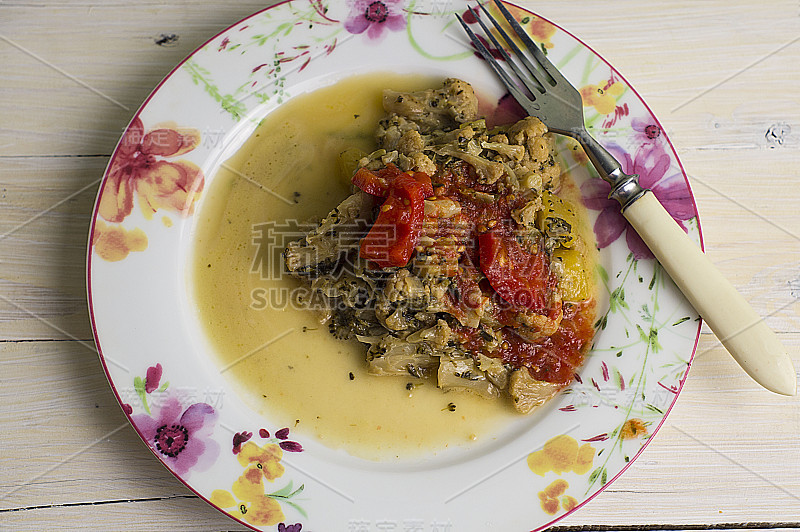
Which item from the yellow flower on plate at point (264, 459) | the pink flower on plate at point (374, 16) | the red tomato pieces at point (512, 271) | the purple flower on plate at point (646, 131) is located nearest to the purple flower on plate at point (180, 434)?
the yellow flower on plate at point (264, 459)

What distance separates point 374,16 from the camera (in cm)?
316

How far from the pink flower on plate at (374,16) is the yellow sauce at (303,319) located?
0.26 m

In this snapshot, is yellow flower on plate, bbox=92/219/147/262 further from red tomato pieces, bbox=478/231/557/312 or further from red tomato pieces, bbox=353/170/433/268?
red tomato pieces, bbox=478/231/557/312

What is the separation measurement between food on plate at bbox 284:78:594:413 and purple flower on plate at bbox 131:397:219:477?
2.65ft

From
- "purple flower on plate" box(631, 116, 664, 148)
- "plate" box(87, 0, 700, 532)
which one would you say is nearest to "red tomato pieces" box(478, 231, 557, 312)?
"plate" box(87, 0, 700, 532)

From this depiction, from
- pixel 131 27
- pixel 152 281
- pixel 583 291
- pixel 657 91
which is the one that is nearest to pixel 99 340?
pixel 152 281

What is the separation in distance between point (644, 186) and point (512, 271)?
3.14 ft

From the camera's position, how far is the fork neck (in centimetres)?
291

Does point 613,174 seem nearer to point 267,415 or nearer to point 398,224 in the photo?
point 398,224

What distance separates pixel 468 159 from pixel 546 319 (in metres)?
0.88

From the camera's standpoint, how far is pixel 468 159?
112 inches

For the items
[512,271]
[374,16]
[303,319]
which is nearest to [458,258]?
[512,271]

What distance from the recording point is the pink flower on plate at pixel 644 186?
297cm

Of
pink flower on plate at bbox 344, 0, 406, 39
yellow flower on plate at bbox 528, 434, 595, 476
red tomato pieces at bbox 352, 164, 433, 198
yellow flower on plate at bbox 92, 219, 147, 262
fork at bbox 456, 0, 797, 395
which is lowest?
yellow flower on plate at bbox 528, 434, 595, 476
